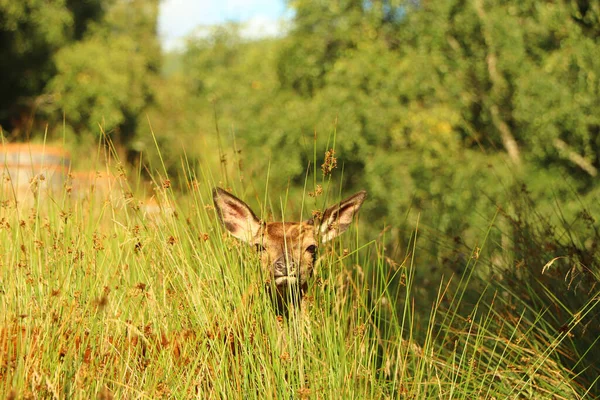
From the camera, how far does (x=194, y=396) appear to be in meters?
3.75

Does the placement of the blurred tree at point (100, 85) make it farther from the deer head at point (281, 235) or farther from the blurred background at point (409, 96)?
the deer head at point (281, 235)

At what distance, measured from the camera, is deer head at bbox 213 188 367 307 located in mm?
4789

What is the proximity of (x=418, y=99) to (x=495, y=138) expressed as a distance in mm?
2241

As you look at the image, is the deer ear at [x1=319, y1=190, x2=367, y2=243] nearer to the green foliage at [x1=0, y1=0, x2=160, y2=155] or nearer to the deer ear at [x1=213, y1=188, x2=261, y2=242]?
the deer ear at [x1=213, y1=188, x2=261, y2=242]

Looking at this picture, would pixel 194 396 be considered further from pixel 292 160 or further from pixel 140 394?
pixel 292 160

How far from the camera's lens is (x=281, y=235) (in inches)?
201

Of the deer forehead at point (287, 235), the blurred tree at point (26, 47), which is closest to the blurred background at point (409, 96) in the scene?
the blurred tree at point (26, 47)

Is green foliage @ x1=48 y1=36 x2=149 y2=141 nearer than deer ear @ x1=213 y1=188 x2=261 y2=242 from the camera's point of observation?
No

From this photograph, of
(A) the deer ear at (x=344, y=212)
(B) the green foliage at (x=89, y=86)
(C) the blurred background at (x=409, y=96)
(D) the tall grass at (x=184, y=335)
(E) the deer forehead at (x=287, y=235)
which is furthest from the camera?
(B) the green foliage at (x=89, y=86)

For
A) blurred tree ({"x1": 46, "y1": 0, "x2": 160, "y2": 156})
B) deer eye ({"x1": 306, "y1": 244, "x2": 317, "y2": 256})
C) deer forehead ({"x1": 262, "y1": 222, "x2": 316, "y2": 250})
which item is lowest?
blurred tree ({"x1": 46, "y1": 0, "x2": 160, "y2": 156})

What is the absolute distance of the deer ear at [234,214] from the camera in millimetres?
4809

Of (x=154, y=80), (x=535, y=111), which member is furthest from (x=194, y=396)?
(x=154, y=80)

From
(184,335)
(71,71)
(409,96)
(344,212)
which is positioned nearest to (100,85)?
(71,71)

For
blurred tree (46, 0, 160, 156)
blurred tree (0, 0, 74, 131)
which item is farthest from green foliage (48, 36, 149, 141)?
blurred tree (0, 0, 74, 131)
